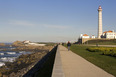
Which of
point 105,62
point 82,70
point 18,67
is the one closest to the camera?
point 82,70

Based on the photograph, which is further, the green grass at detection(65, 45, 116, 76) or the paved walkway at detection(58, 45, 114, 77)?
the green grass at detection(65, 45, 116, 76)

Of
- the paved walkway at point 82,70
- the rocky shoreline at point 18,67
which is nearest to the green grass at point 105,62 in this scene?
the paved walkway at point 82,70

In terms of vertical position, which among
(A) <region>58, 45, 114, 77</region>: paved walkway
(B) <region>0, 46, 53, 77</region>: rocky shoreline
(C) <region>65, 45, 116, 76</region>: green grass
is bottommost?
(B) <region>0, 46, 53, 77</region>: rocky shoreline

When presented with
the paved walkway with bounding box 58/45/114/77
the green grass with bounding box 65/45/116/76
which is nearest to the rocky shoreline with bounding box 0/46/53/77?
the green grass with bounding box 65/45/116/76

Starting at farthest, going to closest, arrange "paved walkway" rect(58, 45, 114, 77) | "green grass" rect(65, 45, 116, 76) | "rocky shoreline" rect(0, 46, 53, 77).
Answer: "rocky shoreline" rect(0, 46, 53, 77)
"green grass" rect(65, 45, 116, 76)
"paved walkway" rect(58, 45, 114, 77)

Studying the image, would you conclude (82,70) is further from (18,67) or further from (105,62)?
(18,67)

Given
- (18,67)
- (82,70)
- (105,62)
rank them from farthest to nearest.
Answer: (18,67) < (105,62) < (82,70)

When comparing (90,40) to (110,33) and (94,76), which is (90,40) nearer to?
(110,33)

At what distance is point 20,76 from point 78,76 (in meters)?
11.2

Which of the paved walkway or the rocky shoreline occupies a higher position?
the paved walkway

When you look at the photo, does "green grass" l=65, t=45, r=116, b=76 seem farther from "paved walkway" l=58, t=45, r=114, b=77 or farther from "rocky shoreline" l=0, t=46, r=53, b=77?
"rocky shoreline" l=0, t=46, r=53, b=77

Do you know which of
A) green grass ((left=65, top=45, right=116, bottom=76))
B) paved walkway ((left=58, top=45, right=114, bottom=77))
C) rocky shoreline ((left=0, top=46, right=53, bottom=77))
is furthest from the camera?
rocky shoreline ((left=0, top=46, right=53, bottom=77))

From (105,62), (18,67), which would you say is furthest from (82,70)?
(18,67)

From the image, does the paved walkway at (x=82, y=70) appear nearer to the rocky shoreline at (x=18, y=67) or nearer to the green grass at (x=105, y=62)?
the green grass at (x=105, y=62)
